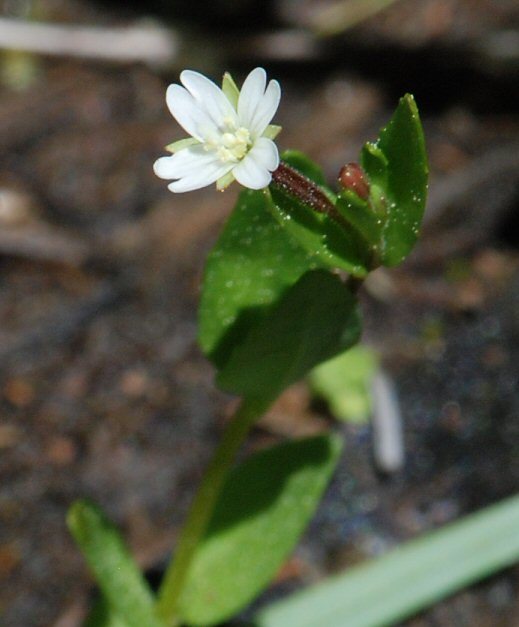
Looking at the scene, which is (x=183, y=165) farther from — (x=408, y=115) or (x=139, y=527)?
(x=139, y=527)

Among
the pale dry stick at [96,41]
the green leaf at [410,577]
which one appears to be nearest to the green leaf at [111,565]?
the green leaf at [410,577]

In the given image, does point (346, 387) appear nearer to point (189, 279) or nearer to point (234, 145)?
point (189, 279)

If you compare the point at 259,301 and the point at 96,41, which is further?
the point at 96,41

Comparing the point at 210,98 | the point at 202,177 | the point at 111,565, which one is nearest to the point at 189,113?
the point at 210,98

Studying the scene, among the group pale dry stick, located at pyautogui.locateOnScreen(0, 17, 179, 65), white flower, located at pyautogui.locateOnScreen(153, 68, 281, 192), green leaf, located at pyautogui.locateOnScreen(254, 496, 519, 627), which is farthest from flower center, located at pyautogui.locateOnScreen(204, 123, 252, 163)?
pale dry stick, located at pyautogui.locateOnScreen(0, 17, 179, 65)

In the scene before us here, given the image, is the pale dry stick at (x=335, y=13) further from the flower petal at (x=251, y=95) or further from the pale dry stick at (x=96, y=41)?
the flower petal at (x=251, y=95)

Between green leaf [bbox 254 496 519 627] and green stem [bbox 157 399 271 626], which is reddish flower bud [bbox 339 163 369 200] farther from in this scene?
green leaf [bbox 254 496 519 627]

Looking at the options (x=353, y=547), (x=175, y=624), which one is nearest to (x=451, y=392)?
(x=353, y=547)
